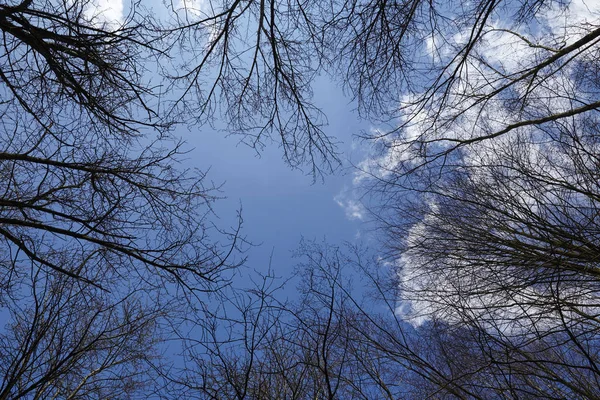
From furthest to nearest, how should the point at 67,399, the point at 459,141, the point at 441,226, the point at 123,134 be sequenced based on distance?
the point at 67,399 < the point at 441,226 < the point at 459,141 < the point at 123,134

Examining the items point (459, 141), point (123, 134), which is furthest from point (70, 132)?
point (459, 141)

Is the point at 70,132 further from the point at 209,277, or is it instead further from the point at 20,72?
the point at 209,277

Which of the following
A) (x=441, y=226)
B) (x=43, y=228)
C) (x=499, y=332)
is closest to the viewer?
(x=499, y=332)

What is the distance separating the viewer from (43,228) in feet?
10.6

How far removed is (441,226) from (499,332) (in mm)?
1634

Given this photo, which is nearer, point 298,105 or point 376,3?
point 376,3

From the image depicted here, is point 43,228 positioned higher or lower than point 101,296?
higher

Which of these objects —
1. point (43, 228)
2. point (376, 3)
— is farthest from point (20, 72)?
point (376, 3)

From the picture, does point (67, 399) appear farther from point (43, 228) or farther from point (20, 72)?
point (20, 72)

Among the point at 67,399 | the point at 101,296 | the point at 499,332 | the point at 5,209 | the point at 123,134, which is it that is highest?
the point at 123,134

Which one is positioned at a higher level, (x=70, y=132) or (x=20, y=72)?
(x=20, y=72)

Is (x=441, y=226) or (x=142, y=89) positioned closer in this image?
(x=142, y=89)

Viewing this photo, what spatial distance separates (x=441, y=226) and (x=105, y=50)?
4.16m

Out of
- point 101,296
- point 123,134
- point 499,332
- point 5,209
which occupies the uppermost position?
point 123,134
